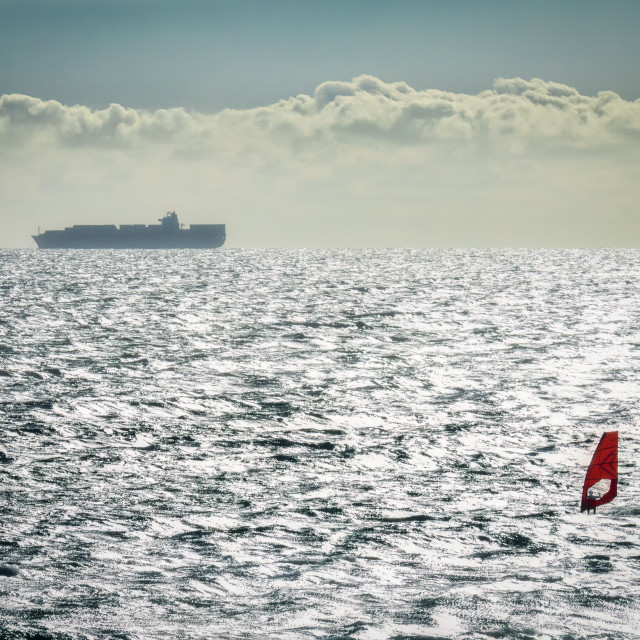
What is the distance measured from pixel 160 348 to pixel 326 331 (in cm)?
783

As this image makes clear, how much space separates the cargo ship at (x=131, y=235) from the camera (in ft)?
623

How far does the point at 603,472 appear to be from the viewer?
32.5 ft

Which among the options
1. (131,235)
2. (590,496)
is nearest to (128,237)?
(131,235)

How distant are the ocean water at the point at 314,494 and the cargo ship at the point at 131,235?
169m

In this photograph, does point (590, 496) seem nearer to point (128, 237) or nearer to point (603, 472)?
point (603, 472)

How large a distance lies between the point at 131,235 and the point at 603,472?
7443 inches

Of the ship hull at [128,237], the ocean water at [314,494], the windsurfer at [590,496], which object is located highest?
the ship hull at [128,237]

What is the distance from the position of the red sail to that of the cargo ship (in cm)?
18544

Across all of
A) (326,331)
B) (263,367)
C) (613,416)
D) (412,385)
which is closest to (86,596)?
(613,416)

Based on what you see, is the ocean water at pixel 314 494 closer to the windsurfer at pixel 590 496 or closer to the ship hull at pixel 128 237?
the windsurfer at pixel 590 496

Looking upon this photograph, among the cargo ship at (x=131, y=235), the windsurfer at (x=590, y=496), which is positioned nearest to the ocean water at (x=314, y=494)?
the windsurfer at (x=590, y=496)

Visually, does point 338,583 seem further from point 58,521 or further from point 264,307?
point 264,307

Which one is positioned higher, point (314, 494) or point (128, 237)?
point (128, 237)

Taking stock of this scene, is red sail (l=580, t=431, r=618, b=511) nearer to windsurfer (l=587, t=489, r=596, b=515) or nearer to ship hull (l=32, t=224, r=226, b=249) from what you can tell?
windsurfer (l=587, t=489, r=596, b=515)
